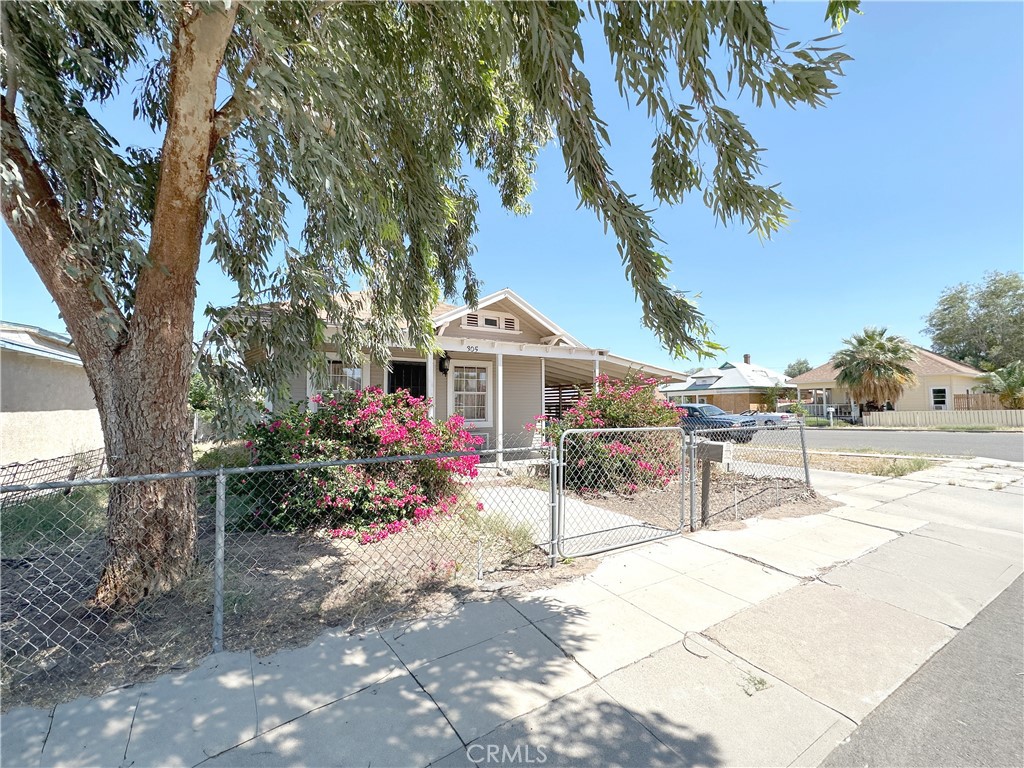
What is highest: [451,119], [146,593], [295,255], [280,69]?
[451,119]

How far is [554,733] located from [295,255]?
4.20 meters

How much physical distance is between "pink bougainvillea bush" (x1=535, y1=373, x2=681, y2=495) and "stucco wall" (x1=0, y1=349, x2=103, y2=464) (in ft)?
30.5

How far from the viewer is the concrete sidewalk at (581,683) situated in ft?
6.77

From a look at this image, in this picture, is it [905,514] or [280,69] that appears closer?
[280,69]

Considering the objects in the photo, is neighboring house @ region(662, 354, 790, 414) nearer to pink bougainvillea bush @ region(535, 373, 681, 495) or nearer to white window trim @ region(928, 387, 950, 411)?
white window trim @ region(928, 387, 950, 411)

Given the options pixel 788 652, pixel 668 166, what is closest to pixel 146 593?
pixel 788 652

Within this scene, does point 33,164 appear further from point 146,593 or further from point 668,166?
point 668,166

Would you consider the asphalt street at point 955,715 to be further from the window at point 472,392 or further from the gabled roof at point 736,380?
the gabled roof at point 736,380

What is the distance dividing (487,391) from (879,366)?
77.8 feet

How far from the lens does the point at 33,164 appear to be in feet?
10.3

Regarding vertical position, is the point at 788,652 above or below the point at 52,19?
below

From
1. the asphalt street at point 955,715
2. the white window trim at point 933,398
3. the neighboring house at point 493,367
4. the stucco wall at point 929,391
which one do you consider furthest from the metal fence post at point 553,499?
the white window trim at point 933,398

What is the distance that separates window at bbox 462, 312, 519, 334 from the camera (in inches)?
464

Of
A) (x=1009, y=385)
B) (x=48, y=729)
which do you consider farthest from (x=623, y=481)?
(x=1009, y=385)
